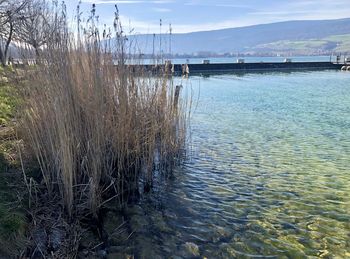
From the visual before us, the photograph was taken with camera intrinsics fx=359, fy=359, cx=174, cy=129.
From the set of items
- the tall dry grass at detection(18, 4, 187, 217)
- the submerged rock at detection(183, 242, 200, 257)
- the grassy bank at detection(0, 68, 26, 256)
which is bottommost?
the submerged rock at detection(183, 242, 200, 257)

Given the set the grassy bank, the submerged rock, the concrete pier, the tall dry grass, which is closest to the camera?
the grassy bank

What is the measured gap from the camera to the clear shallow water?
4336 mm

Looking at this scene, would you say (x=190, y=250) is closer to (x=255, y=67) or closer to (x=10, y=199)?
(x=10, y=199)

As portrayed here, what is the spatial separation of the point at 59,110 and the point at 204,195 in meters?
2.77

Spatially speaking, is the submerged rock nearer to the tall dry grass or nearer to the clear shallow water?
the clear shallow water

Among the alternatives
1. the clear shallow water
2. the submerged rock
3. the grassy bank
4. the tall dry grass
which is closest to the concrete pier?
the clear shallow water

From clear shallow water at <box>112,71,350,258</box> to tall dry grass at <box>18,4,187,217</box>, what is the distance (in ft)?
2.09

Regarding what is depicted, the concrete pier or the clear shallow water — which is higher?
the concrete pier

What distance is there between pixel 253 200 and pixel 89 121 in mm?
2828

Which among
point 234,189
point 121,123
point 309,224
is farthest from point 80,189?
point 309,224

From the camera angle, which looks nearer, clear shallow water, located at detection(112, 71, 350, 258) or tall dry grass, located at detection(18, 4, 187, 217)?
clear shallow water, located at detection(112, 71, 350, 258)

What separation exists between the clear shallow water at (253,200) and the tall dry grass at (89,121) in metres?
0.64

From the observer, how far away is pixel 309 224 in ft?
16.1

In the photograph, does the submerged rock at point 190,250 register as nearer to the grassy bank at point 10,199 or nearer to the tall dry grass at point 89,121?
the tall dry grass at point 89,121
